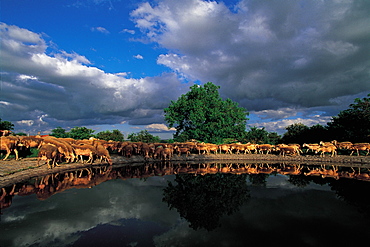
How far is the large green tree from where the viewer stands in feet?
115

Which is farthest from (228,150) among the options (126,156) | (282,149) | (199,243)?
(199,243)

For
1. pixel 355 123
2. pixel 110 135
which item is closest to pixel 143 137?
pixel 110 135

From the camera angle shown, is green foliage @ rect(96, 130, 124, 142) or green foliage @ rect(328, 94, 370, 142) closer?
green foliage @ rect(328, 94, 370, 142)

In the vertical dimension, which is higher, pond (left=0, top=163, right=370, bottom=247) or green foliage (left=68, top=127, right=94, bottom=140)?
green foliage (left=68, top=127, right=94, bottom=140)

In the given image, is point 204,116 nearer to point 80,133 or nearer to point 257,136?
point 257,136

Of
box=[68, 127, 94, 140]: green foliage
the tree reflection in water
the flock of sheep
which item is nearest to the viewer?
the tree reflection in water

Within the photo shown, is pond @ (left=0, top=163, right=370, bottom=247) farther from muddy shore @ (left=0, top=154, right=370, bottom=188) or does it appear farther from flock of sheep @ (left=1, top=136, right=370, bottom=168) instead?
flock of sheep @ (left=1, top=136, right=370, bottom=168)

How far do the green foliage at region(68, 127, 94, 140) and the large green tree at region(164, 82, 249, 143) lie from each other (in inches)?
630

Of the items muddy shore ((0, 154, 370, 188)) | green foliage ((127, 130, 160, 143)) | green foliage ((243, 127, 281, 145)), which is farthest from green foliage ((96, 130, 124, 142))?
green foliage ((243, 127, 281, 145))

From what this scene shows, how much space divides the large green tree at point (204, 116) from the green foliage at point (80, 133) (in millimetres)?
15996

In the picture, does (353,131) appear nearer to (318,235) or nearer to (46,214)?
(318,235)

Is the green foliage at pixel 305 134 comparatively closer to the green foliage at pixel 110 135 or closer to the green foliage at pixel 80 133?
the green foliage at pixel 110 135

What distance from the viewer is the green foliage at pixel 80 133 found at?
1412 inches

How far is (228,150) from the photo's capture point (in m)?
34.3
